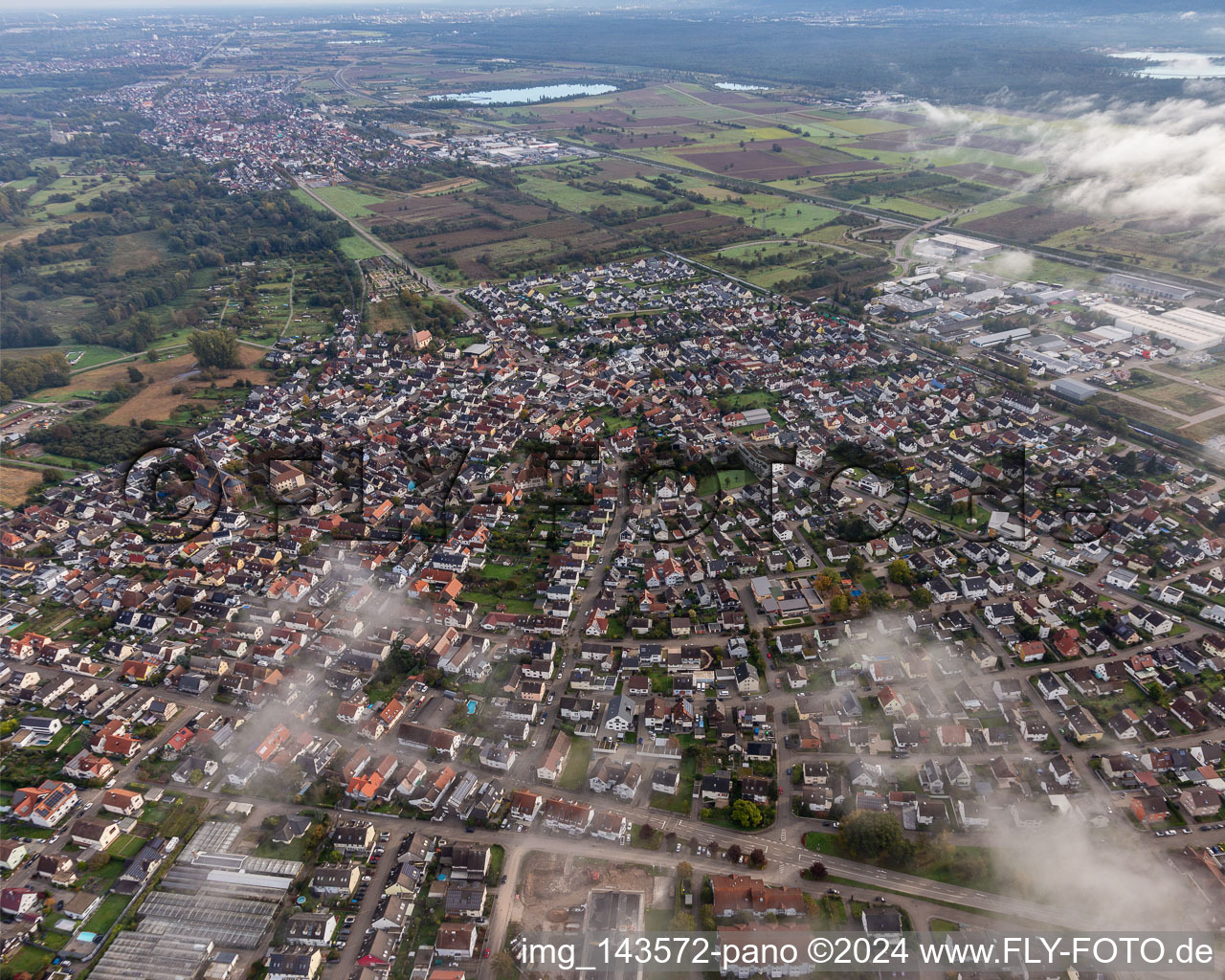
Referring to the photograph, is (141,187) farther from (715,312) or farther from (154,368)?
(715,312)

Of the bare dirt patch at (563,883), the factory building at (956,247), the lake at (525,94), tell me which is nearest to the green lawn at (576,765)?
the bare dirt patch at (563,883)

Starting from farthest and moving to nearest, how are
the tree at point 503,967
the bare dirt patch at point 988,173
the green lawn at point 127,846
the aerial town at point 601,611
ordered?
1. the bare dirt patch at point 988,173
2. the green lawn at point 127,846
3. the aerial town at point 601,611
4. the tree at point 503,967

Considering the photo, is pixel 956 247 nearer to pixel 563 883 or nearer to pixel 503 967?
pixel 563 883

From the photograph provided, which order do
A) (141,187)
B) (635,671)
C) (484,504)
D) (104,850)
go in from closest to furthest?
(104,850) → (635,671) → (484,504) → (141,187)

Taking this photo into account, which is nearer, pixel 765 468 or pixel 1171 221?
pixel 765 468

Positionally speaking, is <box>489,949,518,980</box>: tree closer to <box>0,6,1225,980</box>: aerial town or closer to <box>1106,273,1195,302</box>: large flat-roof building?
<box>0,6,1225,980</box>: aerial town

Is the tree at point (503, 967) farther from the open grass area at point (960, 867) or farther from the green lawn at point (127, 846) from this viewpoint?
the green lawn at point (127, 846)

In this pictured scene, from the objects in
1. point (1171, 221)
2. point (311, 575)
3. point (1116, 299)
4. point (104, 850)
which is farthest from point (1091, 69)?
point (104, 850)
